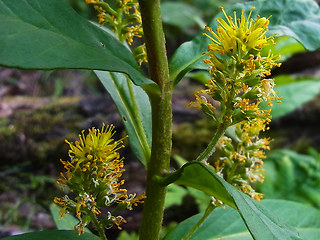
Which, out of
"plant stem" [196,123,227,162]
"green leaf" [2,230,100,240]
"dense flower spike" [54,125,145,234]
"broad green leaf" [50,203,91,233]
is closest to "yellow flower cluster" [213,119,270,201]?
"plant stem" [196,123,227,162]

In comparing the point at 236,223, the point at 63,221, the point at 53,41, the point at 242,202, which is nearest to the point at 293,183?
the point at 236,223

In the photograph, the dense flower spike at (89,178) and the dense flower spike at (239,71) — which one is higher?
the dense flower spike at (239,71)

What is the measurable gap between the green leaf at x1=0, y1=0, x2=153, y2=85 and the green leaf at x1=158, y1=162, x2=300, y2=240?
0.97 ft

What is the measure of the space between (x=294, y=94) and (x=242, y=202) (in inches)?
99.6

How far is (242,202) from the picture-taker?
0.88m

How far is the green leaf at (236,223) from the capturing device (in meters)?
1.43

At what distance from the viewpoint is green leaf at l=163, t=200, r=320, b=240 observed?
1.43 m

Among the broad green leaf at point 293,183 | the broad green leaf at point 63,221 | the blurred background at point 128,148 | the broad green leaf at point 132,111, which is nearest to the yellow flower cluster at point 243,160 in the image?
the broad green leaf at point 132,111

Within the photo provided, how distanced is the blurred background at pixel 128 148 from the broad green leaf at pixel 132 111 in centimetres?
121

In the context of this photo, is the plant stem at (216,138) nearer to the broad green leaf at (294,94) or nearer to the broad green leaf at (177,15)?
the broad green leaf at (294,94)

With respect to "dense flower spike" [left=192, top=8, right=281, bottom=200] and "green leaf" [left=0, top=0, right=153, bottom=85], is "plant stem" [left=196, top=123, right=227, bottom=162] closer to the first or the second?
"dense flower spike" [left=192, top=8, right=281, bottom=200]

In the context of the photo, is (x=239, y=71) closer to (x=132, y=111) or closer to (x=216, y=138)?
(x=216, y=138)

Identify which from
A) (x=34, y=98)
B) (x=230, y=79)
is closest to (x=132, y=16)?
(x=230, y=79)

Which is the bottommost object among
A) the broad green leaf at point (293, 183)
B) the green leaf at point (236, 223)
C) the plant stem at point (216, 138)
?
the broad green leaf at point (293, 183)
